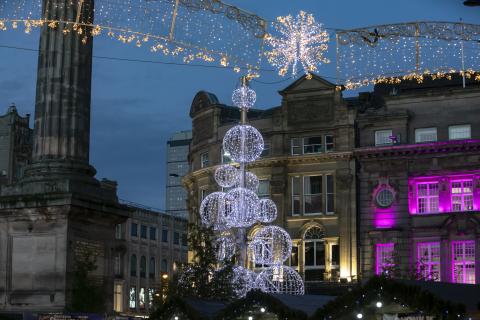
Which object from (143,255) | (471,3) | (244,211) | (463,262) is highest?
(471,3)

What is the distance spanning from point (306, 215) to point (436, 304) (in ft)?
132

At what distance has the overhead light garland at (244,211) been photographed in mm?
46781

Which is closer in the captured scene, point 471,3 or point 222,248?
point 471,3

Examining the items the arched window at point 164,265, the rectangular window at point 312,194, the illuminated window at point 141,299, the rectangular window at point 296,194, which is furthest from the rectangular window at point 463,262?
the arched window at point 164,265

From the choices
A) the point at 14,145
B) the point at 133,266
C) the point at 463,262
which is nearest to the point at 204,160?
the point at 463,262

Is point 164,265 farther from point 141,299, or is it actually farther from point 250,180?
point 250,180

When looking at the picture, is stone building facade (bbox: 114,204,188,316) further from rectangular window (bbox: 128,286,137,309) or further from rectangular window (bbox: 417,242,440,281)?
rectangular window (bbox: 417,242,440,281)

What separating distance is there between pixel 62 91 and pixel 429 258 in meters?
35.7

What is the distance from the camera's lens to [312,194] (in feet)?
205

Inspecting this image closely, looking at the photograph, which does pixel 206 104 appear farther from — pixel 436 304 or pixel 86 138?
pixel 436 304

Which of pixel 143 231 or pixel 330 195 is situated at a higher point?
pixel 330 195

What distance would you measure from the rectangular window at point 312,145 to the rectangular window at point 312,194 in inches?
69.6

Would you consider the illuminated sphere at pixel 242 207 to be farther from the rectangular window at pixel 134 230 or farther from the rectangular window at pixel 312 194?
the rectangular window at pixel 134 230

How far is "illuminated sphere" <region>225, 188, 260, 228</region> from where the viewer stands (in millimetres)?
47625
